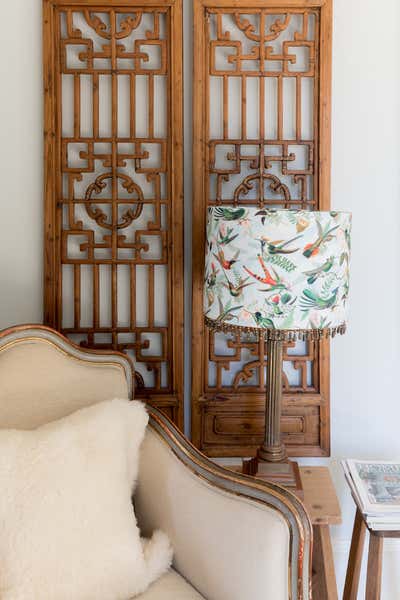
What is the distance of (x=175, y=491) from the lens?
3.84 ft

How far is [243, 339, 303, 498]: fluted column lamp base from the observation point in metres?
1.34

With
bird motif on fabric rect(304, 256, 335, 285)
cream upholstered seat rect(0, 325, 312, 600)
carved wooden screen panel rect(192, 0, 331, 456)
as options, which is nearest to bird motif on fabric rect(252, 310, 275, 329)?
bird motif on fabric rect(304, 256, 335, 285)

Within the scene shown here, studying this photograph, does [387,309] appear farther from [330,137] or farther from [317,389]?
[330,137]

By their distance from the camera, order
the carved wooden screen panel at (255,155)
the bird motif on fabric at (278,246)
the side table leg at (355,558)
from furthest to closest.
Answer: the carved wooden screen panel at (255,155) → the side table leg at (355,558) → the bird motif on fabric at (278,246)

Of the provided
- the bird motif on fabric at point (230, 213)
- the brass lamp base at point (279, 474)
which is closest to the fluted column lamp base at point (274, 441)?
the brass lamp base at point (279, 474)

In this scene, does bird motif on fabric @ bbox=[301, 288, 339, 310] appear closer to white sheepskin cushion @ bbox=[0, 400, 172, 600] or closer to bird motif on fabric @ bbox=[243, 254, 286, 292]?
bird motif on fabric @ bbox=[243, 254, 286, 292]

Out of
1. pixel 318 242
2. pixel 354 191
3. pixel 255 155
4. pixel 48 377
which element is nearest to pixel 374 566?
pixel 318 242

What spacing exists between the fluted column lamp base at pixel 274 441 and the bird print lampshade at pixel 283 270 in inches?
4.5

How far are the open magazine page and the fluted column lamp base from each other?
0.16 metres

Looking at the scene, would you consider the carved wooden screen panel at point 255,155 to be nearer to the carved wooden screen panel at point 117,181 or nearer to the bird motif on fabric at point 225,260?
the carved wooden screen panel at point 117,181

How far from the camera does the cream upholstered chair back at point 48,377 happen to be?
1230 mm

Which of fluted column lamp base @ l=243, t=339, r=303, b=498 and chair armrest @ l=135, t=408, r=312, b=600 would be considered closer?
chair armrest @ l=135, t=408, r=312, b=600

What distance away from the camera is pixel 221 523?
1.06 m

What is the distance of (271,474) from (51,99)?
4.14 ft
